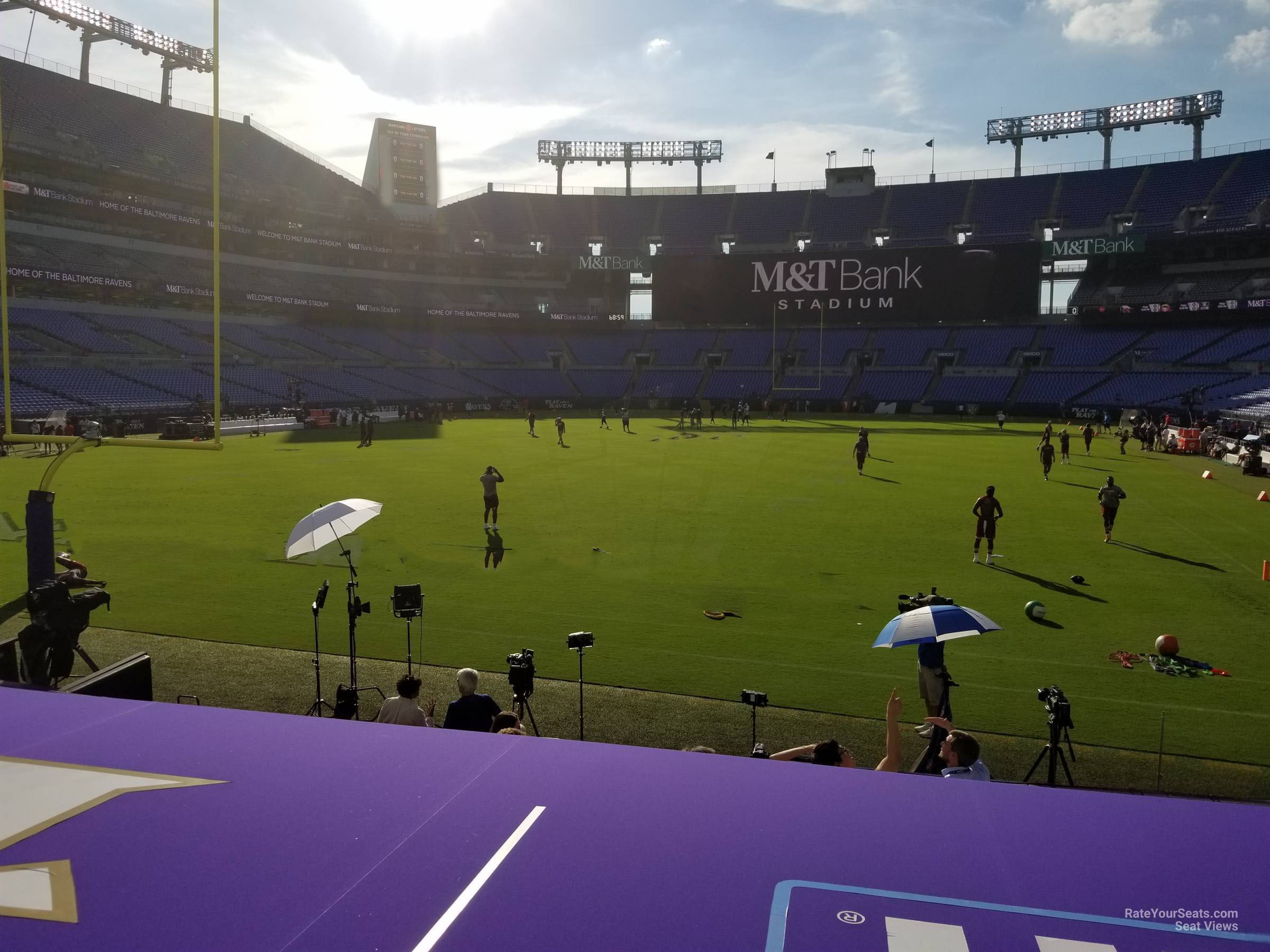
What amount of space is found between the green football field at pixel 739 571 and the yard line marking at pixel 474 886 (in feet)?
21.7

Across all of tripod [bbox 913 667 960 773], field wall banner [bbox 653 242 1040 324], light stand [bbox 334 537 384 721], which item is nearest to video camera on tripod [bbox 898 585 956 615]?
tripod [bbox 913 667 960 773]

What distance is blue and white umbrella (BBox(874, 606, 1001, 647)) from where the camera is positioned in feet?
25.6

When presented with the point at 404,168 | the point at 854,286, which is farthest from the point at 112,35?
the point at 854,286

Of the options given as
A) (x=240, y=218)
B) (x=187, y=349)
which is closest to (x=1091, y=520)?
(x=187, y=349)

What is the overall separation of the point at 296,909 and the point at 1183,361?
6845 centimetres

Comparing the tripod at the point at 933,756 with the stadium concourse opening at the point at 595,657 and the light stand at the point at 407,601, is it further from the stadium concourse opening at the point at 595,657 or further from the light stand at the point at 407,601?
the light stand at the point at 407,601

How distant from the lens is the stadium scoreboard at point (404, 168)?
8069 cm

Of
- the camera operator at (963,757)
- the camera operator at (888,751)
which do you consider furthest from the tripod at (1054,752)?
the camera operator at (888,751)

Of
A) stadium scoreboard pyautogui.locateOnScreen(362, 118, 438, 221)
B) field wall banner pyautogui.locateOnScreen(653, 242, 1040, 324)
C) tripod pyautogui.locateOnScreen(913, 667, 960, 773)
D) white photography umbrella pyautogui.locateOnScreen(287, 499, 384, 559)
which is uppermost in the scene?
stadium scoreboard pyautogui.locateOnScreen(362, 118, 438, 221)

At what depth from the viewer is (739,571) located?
15406 mm

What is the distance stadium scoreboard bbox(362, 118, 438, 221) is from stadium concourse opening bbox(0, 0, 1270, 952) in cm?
2394

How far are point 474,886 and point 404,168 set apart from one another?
287ft

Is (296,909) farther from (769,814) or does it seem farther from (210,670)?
(210,670)

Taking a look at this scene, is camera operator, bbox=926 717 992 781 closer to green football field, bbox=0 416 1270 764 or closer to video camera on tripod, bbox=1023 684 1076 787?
video camera on tripod, bbox=1023 684 1076 787
